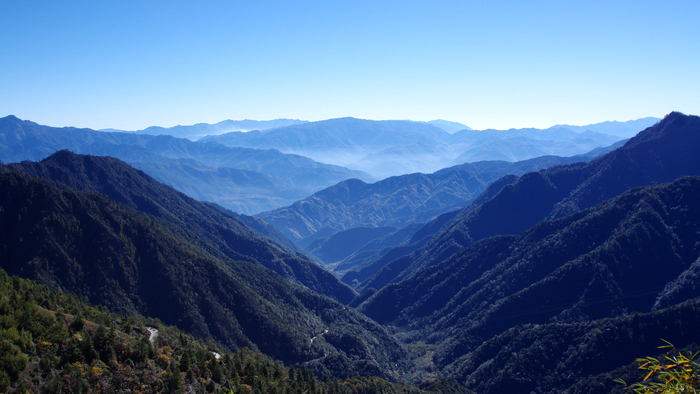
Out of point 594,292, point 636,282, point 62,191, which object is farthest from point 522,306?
point 62,191

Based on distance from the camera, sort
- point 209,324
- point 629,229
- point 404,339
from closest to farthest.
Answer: point 209,324, point 629,229, point 404,339

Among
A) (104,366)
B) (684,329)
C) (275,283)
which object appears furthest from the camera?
(275,283)

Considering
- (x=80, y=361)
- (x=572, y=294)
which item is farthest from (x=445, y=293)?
(x=80, y=361)

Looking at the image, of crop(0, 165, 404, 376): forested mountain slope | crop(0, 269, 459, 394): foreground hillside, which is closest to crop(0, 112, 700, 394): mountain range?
crop(0, 165, 404, 376): forested mountain slope

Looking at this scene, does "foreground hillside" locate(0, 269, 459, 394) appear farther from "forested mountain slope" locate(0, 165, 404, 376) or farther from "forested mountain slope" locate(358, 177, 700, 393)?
"forested mountain slope" locate(358, 177, 700, 393)

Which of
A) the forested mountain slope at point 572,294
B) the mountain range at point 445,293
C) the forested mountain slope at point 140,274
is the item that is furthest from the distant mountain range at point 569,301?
the forested mountain slope at point 140,274

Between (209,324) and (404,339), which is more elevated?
(209,324)

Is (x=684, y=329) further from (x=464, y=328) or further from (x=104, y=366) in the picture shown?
(x=104, y=366)
